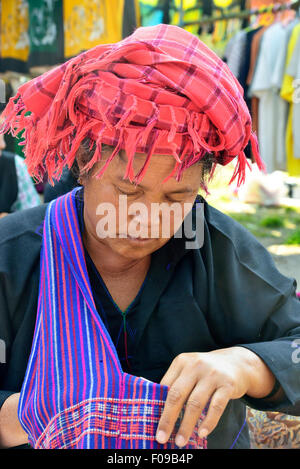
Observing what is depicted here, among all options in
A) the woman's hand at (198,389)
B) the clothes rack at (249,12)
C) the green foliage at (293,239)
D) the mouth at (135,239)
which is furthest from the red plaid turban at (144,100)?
the green foliage at (293,239)

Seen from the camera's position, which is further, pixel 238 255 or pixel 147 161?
pixel 238 255

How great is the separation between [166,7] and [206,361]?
4083mm

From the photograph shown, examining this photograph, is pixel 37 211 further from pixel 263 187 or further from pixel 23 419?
pixel 263 187

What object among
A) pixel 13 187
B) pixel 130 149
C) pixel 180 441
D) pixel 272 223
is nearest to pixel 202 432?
pixel 180 441

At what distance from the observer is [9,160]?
10.5ft

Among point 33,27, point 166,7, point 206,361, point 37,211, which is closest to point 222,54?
point 166,7

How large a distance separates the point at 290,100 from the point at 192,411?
358 cm

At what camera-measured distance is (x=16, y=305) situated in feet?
3.92

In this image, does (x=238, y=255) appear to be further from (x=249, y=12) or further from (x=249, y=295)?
(x=249, y=12)

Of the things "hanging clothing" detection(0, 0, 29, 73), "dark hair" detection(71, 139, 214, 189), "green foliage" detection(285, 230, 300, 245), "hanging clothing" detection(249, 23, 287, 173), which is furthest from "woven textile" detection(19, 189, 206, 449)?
"hanging clothing" detection(0, 0, 29, 73)

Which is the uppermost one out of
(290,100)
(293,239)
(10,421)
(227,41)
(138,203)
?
(227,41)

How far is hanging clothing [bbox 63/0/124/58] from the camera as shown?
3984mm

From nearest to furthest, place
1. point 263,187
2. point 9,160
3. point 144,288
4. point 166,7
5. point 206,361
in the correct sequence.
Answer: point 206,361 < point 144,288 < point 9,160 < point 166,7 < point 263,187

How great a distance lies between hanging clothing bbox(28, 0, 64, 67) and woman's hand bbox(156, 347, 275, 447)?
4045 mm
